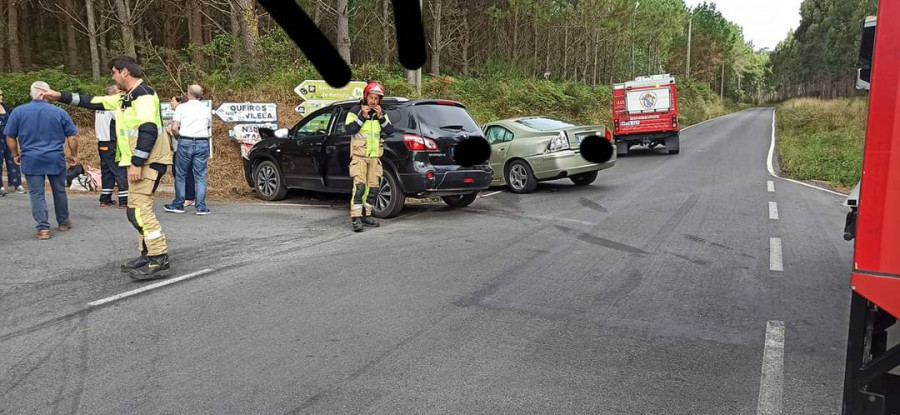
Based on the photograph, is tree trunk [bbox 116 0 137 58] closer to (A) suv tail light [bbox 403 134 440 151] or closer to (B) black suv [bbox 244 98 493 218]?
(B) black suv [bbox 244 98 493 218]

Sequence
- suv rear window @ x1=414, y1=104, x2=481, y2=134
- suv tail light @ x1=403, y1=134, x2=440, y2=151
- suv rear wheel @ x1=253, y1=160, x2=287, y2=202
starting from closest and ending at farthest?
suv tail light @ x1=403, y1=134, x2=440, y2=151, suv rear window @ x1=414, y1=104, x2=481, y2=134, suv rear wheel @ x1=253, y1=160, x2=287, y2=202

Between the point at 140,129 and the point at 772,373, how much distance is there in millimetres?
5223

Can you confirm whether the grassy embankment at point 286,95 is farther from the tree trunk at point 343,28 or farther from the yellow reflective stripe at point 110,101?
the yellow reflective stripe at point 110,101

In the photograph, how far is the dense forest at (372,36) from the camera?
63.3ft

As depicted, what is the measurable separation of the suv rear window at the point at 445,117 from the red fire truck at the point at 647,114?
14.0 m

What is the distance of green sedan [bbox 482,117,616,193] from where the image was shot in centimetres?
1255

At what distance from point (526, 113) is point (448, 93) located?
455 centimetres

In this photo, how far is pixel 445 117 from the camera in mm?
9773

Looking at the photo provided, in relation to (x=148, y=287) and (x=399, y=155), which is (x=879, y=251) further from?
(x=399, y=155)

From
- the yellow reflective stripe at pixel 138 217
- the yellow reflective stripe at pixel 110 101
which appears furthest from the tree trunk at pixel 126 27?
the yellow reflective stripe at pixel 138 217

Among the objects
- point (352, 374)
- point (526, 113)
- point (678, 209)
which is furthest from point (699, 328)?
point (526, 113)

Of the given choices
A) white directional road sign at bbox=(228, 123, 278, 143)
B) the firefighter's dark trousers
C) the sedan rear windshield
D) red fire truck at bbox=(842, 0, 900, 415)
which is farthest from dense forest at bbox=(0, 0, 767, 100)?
the firefighter's dark trousers

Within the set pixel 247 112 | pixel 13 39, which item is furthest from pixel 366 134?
pixel 13 39

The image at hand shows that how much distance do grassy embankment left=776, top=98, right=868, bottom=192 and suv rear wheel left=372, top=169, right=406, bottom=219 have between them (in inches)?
229
